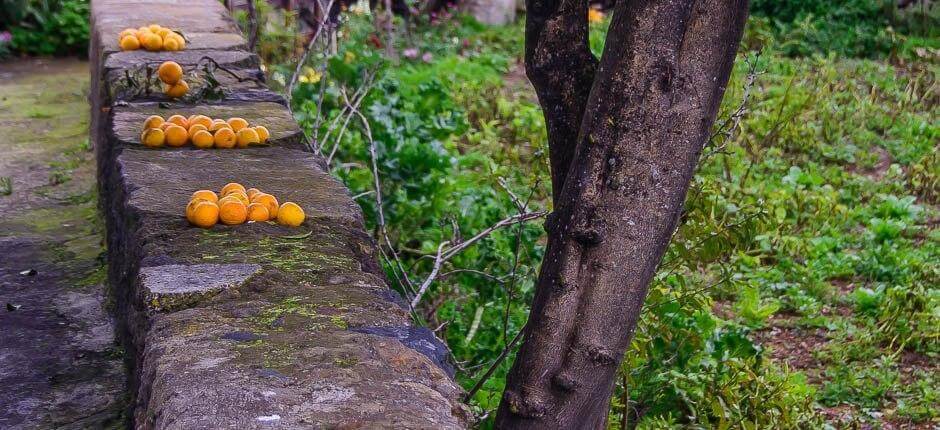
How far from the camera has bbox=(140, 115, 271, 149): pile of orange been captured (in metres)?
3.30

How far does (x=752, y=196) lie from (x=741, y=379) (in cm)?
214

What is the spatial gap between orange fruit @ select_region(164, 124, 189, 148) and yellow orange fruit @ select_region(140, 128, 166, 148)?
0.09 ft

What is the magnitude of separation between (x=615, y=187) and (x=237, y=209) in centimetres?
101

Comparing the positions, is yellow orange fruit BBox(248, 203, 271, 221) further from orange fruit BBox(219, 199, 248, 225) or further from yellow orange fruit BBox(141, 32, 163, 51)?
yellow orange fruit BBox(141, 32, 163, 51)

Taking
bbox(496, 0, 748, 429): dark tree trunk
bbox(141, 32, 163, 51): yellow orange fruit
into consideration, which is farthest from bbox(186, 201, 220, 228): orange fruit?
bbox(141, 32, 163, 51): yellow orange fruit

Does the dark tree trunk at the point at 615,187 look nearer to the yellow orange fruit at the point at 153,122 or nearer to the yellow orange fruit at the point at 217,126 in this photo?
the yellow orange fruit at the point at 217,126

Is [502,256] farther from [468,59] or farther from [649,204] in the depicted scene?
[468,59]

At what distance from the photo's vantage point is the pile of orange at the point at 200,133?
130 inches

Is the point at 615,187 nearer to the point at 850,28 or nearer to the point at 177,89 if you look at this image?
the point at 177,89

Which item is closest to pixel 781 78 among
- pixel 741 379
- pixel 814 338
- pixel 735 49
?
pixel 814 338

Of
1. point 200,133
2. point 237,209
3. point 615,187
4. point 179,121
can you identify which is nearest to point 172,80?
point 179,121

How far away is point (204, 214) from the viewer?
2.59 metres

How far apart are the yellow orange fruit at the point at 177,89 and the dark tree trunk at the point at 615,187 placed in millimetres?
1971

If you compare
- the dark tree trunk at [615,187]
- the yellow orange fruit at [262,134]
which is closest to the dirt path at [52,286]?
the yellow orange fruit at [262,134]
